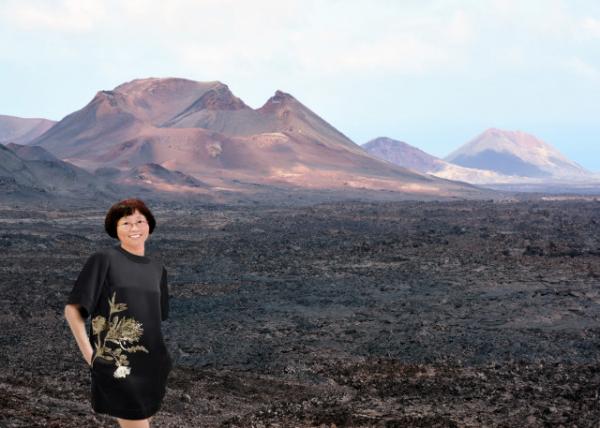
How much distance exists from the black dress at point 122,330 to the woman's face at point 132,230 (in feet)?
0.23

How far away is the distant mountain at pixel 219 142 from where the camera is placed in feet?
307

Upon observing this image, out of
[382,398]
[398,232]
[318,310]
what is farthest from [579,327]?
[398,232]

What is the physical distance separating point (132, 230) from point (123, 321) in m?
0.53

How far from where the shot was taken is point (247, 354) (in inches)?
507

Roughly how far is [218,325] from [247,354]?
255 cm

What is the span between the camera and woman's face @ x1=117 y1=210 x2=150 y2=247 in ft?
13.7

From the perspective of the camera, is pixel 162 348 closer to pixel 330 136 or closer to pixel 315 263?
pixel 315 263

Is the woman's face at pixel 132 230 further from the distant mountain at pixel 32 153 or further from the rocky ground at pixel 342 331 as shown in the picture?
the distant mountain at pixel 32 153

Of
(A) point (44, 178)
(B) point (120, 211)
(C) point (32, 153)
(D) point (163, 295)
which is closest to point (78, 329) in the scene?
(D) point (163, 295)

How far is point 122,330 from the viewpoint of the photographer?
13.1ft

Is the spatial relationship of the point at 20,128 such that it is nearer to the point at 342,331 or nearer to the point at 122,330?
the point at 342,331

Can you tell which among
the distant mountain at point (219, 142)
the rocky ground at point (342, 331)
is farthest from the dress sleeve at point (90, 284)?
the distant mountain at point (219, 142)

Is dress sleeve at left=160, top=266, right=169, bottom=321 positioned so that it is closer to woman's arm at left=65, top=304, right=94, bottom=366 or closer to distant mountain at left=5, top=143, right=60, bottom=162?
woman's arm at left=65, top=304, right=94, bottom=366

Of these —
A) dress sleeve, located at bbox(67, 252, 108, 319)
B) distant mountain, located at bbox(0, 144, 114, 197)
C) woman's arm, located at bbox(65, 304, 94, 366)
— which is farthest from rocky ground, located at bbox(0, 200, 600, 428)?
distant mountain, located at bbox(0, 144, 114, 197)
